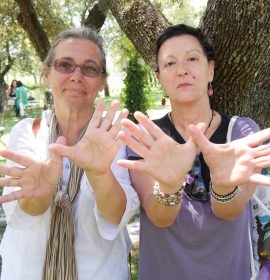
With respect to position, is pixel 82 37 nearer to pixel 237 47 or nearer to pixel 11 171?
pixel 11 171

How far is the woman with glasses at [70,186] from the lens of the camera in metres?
1.64

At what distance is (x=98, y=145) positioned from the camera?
163 centimetres

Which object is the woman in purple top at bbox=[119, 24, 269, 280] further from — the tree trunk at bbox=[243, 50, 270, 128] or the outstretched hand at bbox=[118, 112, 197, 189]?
the tree trunk at bbox=[243, 50, 270, 128]

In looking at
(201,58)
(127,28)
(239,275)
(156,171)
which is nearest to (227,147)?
(156,171)

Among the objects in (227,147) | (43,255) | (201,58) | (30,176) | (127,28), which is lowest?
(43,255)

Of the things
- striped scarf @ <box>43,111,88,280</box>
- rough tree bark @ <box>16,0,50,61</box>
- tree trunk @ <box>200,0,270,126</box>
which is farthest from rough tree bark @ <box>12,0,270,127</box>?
rough tree bark @ <box>16,0,50,61</box>

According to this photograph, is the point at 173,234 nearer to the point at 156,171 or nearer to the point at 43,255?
the point at 156,171

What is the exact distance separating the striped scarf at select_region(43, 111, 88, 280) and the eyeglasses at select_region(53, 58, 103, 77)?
23.5 inches

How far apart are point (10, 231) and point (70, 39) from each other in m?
1.01

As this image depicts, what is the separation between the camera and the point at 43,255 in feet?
6.06

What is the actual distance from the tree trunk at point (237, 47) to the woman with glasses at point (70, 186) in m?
0.92

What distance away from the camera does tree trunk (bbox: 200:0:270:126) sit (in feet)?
8.20

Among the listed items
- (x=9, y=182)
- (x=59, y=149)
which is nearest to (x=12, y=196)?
(x=9, y=182)

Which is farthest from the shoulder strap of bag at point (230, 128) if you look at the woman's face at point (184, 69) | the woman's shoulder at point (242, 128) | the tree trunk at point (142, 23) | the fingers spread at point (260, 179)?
the tree trunk at point (142, 23)
